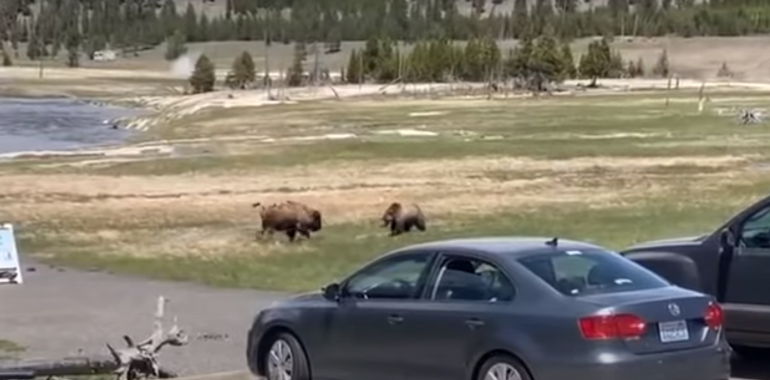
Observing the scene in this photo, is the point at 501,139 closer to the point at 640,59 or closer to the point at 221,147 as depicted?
the point at 221,147

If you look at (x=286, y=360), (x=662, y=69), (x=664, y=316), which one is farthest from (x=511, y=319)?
(x=662, y=69)

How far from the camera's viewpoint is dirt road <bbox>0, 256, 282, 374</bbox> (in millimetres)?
18812

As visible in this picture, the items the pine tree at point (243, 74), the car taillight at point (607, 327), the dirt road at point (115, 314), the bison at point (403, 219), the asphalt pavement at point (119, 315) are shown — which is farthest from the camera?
the pine tree at point (243, 74)

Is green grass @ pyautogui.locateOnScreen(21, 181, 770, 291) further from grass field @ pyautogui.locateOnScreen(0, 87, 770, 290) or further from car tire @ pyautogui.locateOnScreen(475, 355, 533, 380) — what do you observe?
car tire @ pyautogui.locateOnScreen(475, 355, 533, 380)

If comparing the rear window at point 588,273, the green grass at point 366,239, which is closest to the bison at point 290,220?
the green grass at point 366,239

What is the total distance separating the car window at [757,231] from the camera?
Result: 14.5m

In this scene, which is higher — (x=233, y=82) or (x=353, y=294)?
(x=353, y=294)

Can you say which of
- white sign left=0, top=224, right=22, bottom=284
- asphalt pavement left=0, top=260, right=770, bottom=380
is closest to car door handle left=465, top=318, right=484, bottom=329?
A: asphalt pavement left=0, top=260, right=770, bottom=380

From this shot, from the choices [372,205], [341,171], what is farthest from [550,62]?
[372,205]

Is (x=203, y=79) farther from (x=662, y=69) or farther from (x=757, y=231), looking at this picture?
(x=757, y=231)

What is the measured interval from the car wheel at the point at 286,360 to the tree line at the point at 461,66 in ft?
418

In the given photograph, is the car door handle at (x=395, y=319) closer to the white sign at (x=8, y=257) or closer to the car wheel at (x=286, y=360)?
the car wheel at (x=286, y=360)

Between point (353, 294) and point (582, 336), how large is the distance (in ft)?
8.41

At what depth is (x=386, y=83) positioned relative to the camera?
15412cm
